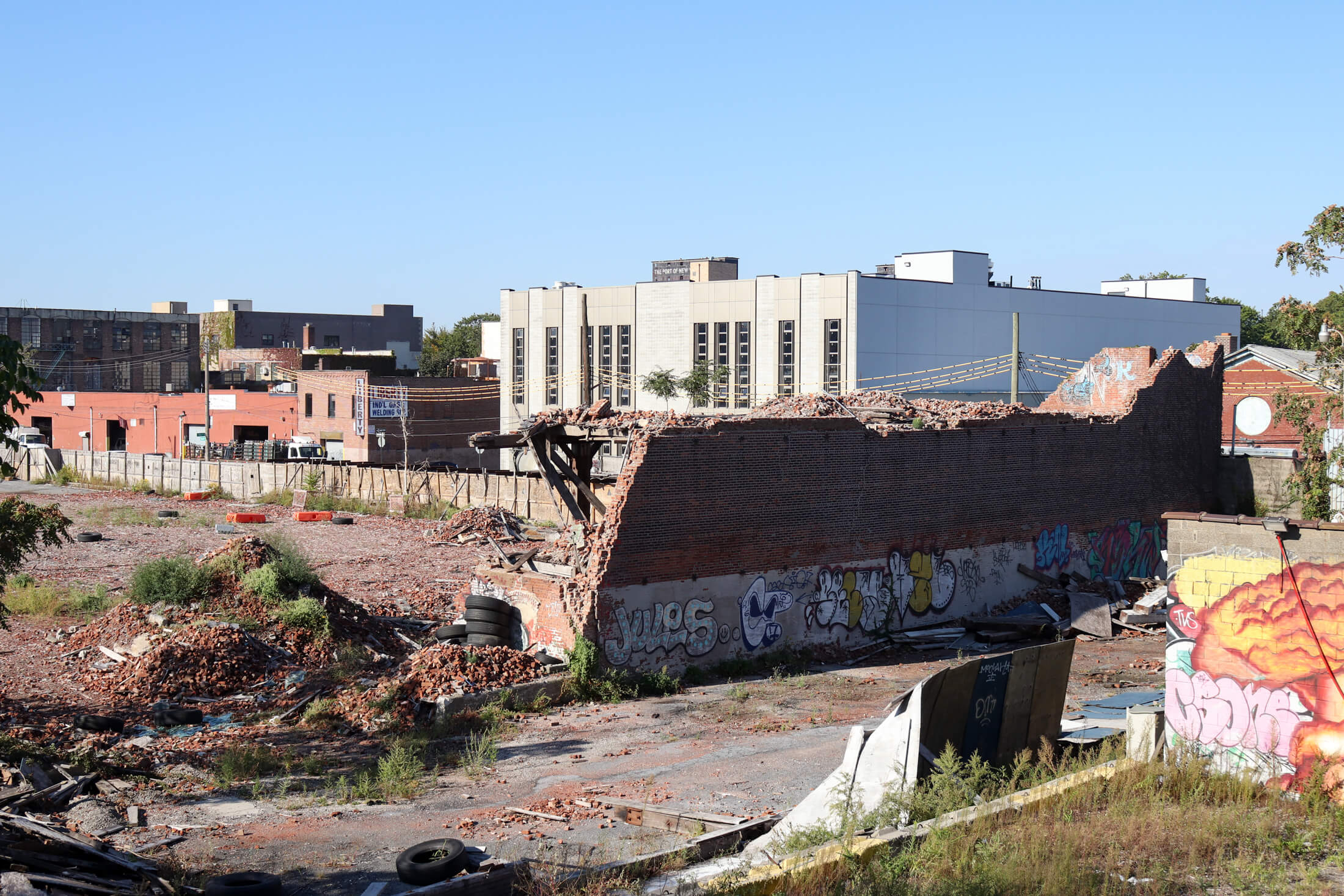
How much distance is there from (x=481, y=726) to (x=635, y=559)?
391 centimetres

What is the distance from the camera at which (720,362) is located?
61.2 meters

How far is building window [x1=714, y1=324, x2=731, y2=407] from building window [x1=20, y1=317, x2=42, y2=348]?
4707 centimetres

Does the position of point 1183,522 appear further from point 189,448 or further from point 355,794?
point 189,448

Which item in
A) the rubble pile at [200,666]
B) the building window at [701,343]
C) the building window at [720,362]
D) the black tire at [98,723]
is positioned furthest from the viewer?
the building window at [701,343]

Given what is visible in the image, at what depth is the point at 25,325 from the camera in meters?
76.9

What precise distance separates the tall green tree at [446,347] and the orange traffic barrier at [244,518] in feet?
178

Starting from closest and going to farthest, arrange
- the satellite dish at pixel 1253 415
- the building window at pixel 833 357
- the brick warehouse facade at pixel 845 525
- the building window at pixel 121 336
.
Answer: the brick warehouse facade at pixel 845 525, the satellite dish at pixel 1253 415, the building window at pixel 833 357, the building window at pixel 121 336

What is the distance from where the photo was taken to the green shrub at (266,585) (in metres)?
20.1

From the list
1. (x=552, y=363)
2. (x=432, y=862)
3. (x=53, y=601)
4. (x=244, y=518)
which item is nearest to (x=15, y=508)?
(x=432, y=862)

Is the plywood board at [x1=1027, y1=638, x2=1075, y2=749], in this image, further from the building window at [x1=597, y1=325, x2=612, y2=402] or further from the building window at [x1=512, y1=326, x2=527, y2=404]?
the building window at [x1=512, y1=326, x2=527, y2=404]

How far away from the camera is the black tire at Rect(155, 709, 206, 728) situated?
1561 cm

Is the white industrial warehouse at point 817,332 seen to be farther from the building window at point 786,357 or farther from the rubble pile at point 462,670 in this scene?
the rubble pile at point 462,670

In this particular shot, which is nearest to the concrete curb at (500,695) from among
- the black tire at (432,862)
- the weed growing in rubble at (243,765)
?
the weed growing in rubble at (243,765)

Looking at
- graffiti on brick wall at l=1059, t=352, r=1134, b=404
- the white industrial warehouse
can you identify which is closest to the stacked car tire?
graffiti on brick wall at l=1059, t=352, r=1134, b=404
